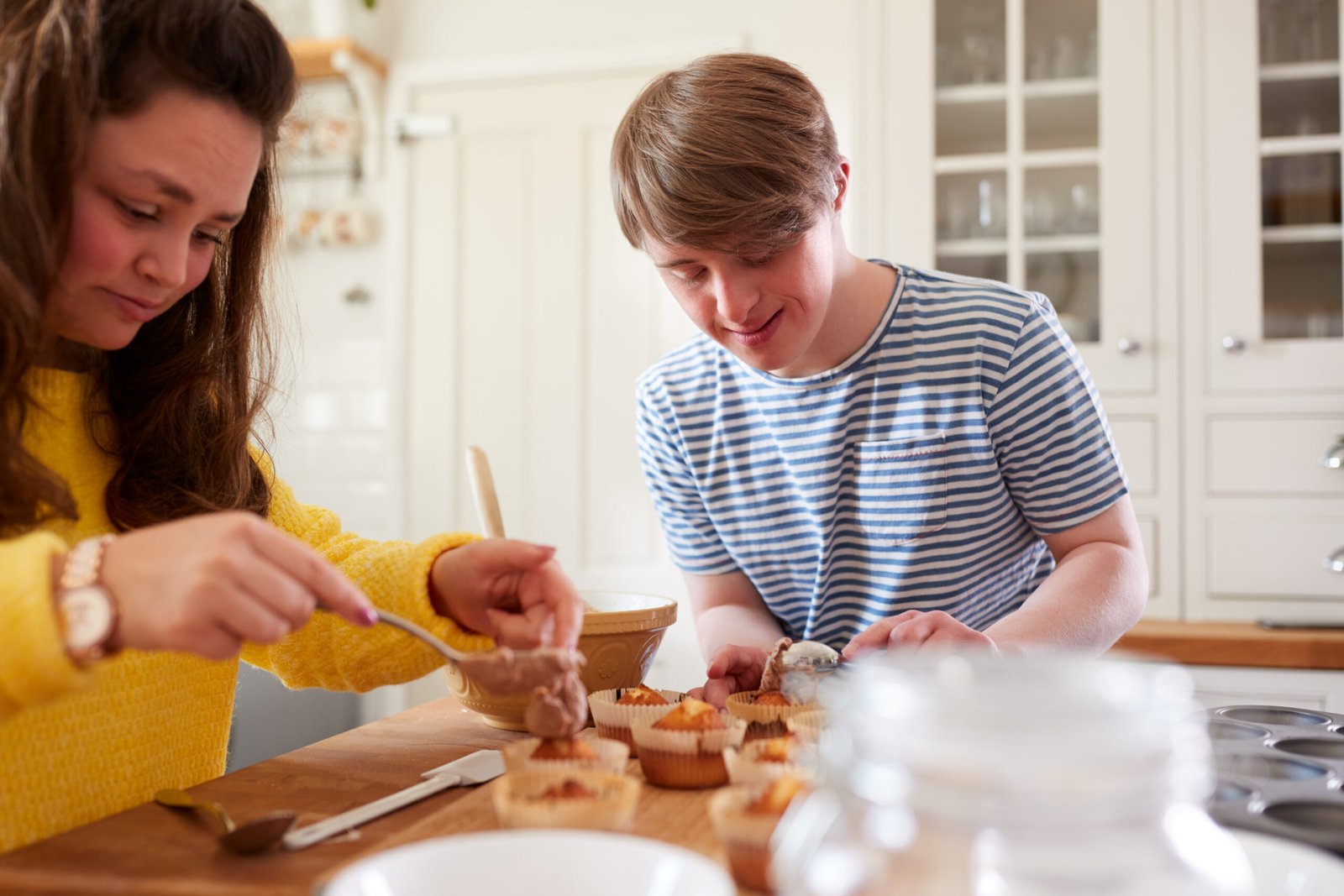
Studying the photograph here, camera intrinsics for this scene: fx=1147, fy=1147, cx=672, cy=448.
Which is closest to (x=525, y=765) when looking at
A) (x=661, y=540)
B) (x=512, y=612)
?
(x=512, y=612)

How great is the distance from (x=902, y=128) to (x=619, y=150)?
153cm

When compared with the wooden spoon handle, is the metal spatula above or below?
below

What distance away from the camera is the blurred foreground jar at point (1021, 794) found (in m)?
0.50

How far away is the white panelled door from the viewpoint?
11.0 feet

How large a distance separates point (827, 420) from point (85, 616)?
38.8 inches

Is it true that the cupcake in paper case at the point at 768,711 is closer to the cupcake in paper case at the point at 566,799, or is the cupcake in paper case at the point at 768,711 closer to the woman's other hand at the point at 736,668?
the woman's other hand at the point at 736,668

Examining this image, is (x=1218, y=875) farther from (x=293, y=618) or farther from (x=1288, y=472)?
(x=1288, y=472)

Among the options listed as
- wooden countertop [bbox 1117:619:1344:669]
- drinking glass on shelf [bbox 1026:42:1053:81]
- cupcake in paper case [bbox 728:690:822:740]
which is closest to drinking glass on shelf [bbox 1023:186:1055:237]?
drinking glass on shelf [bbox 1026:42:1053:81]

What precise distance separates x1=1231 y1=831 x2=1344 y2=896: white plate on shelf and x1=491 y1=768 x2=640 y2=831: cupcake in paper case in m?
0.41

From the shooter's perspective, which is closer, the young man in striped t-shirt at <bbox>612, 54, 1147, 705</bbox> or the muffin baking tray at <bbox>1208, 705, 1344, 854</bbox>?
the muffin baking tray at <bbox>1208, 705, 1344, 854</bbox>

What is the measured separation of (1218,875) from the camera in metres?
0.52

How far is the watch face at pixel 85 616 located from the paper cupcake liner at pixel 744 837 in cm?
41

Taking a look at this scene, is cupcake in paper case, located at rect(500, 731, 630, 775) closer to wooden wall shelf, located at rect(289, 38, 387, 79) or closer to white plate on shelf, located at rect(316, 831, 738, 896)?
white plate on shelf, located at rect(316, 831, 738, 896)

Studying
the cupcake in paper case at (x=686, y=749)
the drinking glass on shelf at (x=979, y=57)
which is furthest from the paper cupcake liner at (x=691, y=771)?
the drinking glass on shelf at (x=979, y=57)
